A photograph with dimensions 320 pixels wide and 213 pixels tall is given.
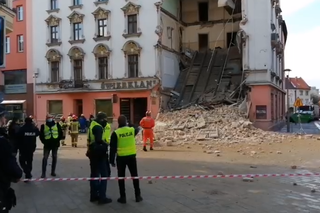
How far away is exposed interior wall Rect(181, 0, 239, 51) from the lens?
109 feet

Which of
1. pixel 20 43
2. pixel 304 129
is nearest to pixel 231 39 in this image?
pixel 304 129

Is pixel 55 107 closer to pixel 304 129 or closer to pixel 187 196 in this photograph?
pixel 304 129

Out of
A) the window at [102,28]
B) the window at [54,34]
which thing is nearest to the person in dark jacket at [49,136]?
the window at [102,28]

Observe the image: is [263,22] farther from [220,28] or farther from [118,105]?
[118,105]

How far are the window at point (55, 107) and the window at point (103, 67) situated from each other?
480 centimetres

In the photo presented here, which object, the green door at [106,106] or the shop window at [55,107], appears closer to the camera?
the green door at [106,106]

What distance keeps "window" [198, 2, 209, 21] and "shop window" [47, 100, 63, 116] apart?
1475cm

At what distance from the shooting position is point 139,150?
1694 centimetres

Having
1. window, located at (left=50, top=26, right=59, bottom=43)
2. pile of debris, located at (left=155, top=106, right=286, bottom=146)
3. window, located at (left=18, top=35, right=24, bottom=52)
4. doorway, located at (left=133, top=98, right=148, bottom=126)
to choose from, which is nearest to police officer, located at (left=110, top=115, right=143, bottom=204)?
pile of debris, located at (left=155, top=106, right=286, bottom=146)

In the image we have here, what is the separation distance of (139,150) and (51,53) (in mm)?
19411

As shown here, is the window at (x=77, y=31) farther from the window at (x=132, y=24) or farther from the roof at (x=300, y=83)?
the roof at (x=300, y=83)

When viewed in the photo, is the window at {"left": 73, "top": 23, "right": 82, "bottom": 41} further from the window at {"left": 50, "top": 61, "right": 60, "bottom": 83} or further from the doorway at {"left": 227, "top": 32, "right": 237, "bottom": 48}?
the doorway at {"left": 227, "top": 32, "right": 237, "bottom": 48}

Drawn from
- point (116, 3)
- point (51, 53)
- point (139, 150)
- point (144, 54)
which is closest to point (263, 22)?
point (144, 54)

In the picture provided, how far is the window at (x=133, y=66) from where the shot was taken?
29.9 metres
